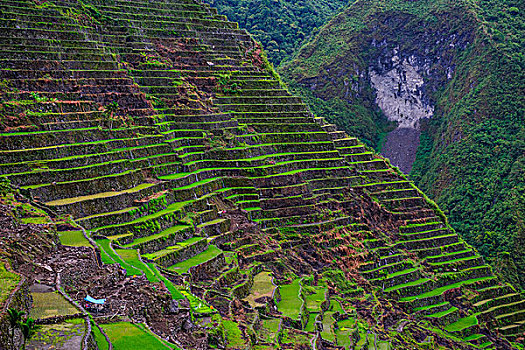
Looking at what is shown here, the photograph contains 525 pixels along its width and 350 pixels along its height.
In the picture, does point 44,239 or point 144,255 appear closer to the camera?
point 44,239

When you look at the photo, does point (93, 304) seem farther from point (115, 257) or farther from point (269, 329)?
point (269, 329)

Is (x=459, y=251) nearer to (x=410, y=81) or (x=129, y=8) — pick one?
(x=129, y=8)

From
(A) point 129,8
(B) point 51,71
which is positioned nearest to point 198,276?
(B) point 51,71

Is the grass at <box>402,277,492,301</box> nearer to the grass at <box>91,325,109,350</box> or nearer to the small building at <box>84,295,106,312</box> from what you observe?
the small building at <box>84,295,106,312</box>

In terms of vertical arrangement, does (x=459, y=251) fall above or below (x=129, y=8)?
below

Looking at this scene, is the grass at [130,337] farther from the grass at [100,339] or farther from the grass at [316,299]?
the grass at [316,299]

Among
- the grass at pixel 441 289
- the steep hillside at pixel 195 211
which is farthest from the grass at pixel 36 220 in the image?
the grass at pixel 441 289

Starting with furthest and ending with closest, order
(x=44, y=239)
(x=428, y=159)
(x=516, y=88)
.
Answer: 1. (x=428, y=159)
2. (x=516, y=88)
3. (x=44, y=239)

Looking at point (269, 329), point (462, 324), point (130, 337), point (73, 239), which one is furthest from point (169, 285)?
point (462, 324)

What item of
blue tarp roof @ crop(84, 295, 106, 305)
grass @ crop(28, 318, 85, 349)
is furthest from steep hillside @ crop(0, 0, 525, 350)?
blue tarp roof @ crop(84, 295, 106, 305)
